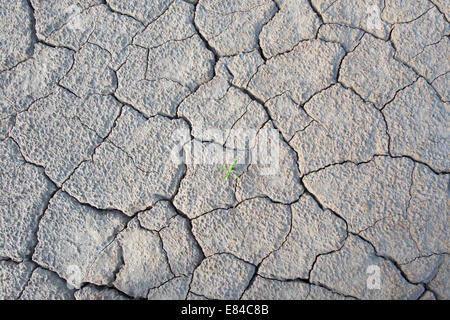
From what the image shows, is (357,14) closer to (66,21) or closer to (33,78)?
(66,21)

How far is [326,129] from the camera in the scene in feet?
7.18

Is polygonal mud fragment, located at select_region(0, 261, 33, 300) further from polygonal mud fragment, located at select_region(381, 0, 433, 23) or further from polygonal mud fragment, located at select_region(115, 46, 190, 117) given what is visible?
polygonal mud fragment, located at select_region(381, 0, 433, 23)

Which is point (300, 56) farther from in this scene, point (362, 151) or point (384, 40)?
point (362, 151)

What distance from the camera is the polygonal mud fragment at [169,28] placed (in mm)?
2303

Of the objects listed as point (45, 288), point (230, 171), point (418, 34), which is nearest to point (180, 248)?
point (230, 171)

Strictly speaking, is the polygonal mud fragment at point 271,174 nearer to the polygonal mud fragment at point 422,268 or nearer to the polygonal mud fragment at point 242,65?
the polygonal mud fragment at point 242,65

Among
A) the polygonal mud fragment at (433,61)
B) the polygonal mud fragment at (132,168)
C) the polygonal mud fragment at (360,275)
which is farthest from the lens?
the polygonal mud fragment at (433,61)

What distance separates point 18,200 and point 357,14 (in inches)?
86.7

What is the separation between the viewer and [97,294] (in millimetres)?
2049

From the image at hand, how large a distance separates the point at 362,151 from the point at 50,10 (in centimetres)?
201

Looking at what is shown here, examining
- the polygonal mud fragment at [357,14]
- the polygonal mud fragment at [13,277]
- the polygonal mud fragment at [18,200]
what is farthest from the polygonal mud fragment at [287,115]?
the polygonal mud fragment at [13,277]

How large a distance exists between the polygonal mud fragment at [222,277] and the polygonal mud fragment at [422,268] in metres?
0.81
